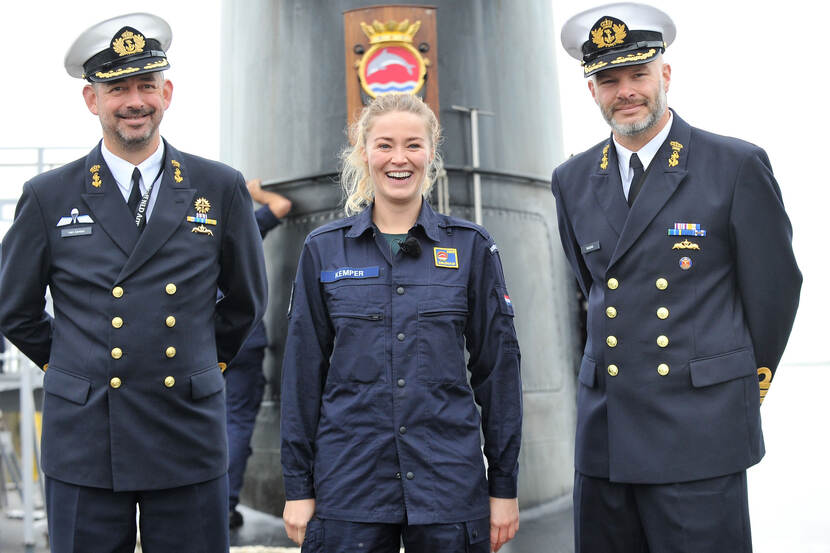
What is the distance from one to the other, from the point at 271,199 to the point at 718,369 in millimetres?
3739

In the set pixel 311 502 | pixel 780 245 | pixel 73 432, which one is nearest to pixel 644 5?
pixel 780 245

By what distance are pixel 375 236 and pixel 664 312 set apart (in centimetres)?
91

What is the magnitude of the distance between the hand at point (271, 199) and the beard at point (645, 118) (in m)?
3.24

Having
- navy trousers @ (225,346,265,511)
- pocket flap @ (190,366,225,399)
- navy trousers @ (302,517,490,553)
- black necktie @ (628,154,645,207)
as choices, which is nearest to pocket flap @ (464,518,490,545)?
navy trousers @ (302,517,490,553)

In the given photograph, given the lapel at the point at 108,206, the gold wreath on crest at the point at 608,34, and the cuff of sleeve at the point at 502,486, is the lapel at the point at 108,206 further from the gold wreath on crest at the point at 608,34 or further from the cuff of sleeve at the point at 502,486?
the gold wreath on crest at the point at 608,34

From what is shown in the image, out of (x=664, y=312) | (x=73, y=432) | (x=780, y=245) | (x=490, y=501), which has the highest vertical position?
(x=780, y=245)

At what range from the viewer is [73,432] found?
290 cm

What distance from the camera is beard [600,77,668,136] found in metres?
2.87

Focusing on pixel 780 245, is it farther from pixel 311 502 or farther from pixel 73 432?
pixel 73 432

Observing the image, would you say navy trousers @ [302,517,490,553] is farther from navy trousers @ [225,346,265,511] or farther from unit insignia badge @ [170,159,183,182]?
navy trousers @ [225,346,265,511]

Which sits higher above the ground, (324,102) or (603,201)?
(324,102)

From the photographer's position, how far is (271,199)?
588 centimetres

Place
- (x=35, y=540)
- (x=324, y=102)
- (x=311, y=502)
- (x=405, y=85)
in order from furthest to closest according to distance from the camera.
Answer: (x=35, y=540), (x=324, y=102), (x=405, y=85), (x=311, y=502)

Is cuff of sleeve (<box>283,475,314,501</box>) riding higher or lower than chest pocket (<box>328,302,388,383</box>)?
lower
